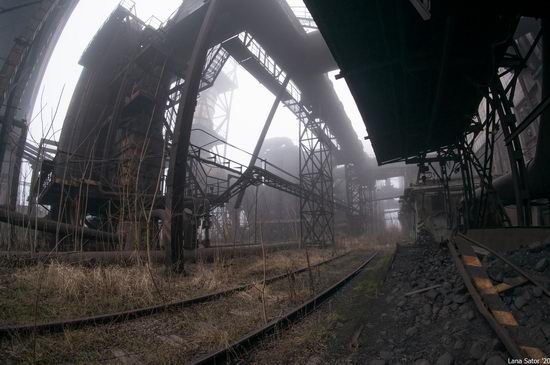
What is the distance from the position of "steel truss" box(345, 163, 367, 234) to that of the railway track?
21.9 meters

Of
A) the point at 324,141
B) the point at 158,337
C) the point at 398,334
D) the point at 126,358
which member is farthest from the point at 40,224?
the point at 324,141

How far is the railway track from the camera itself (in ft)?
7.01

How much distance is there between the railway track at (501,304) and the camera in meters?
2.14

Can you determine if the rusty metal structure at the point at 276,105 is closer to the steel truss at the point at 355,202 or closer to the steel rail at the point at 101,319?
the steel rail at the point at 101,319

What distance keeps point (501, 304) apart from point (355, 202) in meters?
25.1

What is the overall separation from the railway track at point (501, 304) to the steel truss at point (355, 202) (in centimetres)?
2193

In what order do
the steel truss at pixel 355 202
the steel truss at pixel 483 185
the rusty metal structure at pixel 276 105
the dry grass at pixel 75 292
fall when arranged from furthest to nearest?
1. the steel truss at pixel 355 202
2. the steel truss at pixel 483 185
3. the rusty metal structure at pixel 276 105
4. the dry grass at pixel 75 292

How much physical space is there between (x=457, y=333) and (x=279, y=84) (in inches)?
547

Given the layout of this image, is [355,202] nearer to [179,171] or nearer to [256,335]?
[179,171]

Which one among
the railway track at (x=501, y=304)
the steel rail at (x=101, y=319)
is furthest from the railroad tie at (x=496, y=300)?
the steel rail at (x=101, y=319)

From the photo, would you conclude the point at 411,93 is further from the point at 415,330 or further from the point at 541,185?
the point at 415,330

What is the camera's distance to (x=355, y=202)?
27328mm

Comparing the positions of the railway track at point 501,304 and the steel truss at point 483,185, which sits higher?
the steel truss at point 483,185

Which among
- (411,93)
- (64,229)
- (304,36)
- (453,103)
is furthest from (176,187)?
(304,36)
